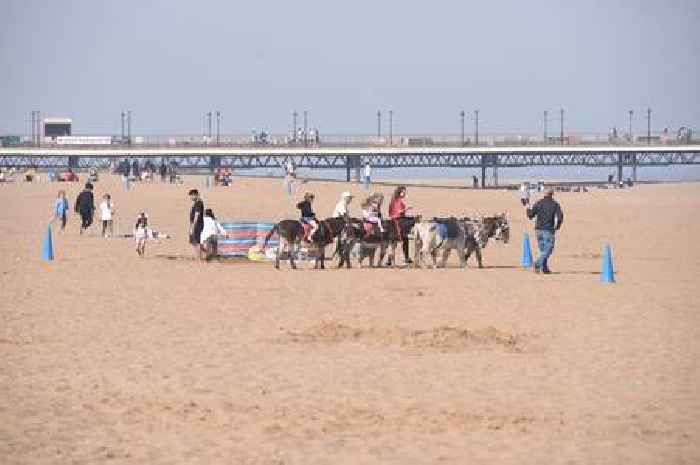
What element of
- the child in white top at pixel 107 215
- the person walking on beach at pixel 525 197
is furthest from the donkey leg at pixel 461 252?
the person walking on beach at pixel 525 197

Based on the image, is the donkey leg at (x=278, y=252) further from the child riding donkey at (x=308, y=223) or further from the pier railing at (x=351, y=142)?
the pier railing at (x=351, y=142)

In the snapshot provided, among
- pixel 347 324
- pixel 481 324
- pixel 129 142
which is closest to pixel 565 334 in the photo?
pixel 481 324

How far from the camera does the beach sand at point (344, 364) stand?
1116 cm

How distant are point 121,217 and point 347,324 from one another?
31.3 m

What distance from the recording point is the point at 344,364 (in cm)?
1524

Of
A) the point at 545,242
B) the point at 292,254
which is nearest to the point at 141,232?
the point at 292,254

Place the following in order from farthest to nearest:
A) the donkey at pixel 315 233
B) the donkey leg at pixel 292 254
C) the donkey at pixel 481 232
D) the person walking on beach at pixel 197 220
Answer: the person walking on beach at pixel 197 220 < the donkey at pixel 481 232 < the donkey leg at pixel 292 254 < the donkey at pixel 315 233

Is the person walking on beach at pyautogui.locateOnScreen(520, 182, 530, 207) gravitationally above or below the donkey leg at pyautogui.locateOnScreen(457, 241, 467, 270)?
above

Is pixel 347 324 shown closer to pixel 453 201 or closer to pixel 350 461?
pixel 350 461

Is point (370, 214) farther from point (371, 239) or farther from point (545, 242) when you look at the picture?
point (545, 242)

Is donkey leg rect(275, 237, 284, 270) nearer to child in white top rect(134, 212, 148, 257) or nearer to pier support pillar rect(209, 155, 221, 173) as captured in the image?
child in white top rect(134, 212, 148, 257)

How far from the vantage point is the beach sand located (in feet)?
36.6

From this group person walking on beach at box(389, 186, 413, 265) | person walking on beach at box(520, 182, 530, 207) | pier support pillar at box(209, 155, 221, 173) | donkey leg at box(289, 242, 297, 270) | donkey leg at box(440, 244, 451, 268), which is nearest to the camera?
donkey leg at box(289, 242, 297, 270)

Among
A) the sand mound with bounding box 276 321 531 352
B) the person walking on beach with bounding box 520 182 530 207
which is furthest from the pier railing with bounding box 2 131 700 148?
the sand mound with bounding box 276 321 531 352
